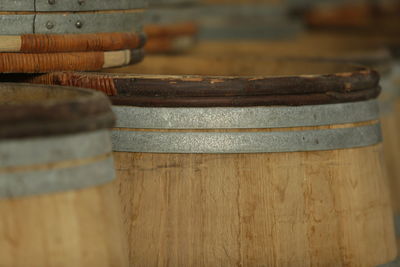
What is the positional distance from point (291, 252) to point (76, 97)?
720 millimetres

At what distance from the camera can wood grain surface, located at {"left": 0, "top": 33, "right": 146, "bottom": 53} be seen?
8.43 feet

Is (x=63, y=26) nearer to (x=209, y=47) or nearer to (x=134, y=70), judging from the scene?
(x=134, y=70)

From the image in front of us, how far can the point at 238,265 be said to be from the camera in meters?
2.46

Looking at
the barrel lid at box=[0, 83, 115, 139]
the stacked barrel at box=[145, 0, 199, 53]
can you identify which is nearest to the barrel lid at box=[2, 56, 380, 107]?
the barrel lid at box=[0, 83, 115, 139]

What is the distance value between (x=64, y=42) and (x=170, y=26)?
66.2 inches

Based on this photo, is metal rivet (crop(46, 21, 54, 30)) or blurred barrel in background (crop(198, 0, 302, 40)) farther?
blurred barrel in background (crop(198, 0, 302, 40))

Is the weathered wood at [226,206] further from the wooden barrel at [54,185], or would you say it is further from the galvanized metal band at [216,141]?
the wooden barrel at [54,185]

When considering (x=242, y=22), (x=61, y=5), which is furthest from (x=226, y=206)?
(x=242, y=22)

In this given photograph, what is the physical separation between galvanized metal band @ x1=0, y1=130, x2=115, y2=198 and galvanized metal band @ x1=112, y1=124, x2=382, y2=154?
460 millimetres

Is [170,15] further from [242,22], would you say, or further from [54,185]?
[54,185]

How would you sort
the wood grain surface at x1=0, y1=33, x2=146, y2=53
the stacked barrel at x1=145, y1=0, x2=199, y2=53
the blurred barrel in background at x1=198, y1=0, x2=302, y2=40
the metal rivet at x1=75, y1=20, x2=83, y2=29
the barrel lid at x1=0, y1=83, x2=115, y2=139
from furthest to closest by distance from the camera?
the blurred barrel in background at x1=198, y1=0, x2=302, y2=40 → the stacked barrel at x1=145, y1=0, x2=199, y2=53 → the metal rivet at x1=75, y1=20, x2=83, y2=29 → the wood grain surface at x1=0, y1=33, x2=146, y2=53 → the barrel lid at x1=0, y1=83, x2=115, y2=139

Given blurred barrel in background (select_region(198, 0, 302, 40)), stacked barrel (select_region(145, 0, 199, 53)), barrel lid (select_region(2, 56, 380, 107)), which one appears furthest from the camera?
blurred barrel in background (select_region(198, 0, 302, 40))

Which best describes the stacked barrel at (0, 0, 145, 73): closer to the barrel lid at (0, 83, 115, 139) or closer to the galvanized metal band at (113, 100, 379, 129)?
the galvanized metal band at (113, 100, 379, 129)

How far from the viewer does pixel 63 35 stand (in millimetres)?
2646
